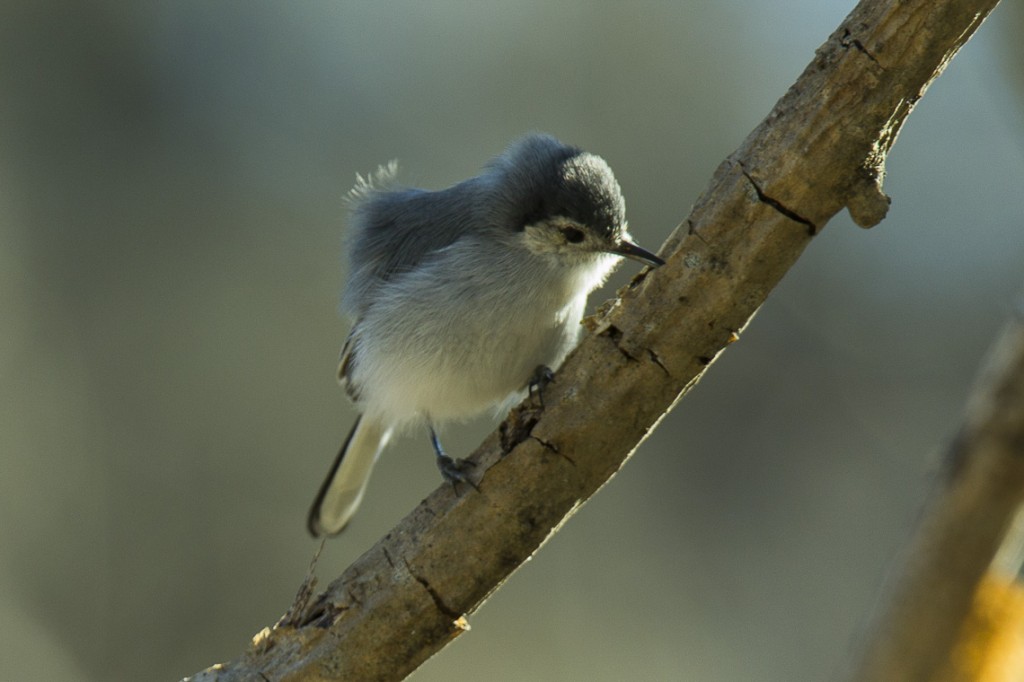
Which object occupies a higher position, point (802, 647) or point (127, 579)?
point (802, 647)

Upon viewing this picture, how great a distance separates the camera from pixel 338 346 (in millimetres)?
5766

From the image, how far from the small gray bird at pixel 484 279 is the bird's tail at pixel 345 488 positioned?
30 centimetres

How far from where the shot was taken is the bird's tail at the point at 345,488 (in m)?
3.80

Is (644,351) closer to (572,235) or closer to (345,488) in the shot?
(572,235)

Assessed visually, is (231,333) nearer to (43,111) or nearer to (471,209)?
(43,111)

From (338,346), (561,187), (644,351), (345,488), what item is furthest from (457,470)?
(338,346)

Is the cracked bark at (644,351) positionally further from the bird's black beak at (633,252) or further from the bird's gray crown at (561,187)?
the bird's gray crown at (561,187)

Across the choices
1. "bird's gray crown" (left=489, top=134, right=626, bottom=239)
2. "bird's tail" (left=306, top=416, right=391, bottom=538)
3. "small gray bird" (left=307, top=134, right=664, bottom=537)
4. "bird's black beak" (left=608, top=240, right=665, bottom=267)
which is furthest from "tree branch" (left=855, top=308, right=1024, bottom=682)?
"bird's tail" (left=306, top=416, right=391, bottom=538)

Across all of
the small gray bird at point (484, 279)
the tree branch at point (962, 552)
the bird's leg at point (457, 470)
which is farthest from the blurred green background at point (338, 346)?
the tree branch at point (962, 552)

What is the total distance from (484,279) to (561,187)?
1.28 feet

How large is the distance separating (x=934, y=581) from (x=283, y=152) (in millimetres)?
5573

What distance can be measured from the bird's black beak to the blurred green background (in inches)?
68.8

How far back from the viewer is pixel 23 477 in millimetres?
4965

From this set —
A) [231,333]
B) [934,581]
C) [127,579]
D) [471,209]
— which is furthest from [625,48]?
[934,581]
